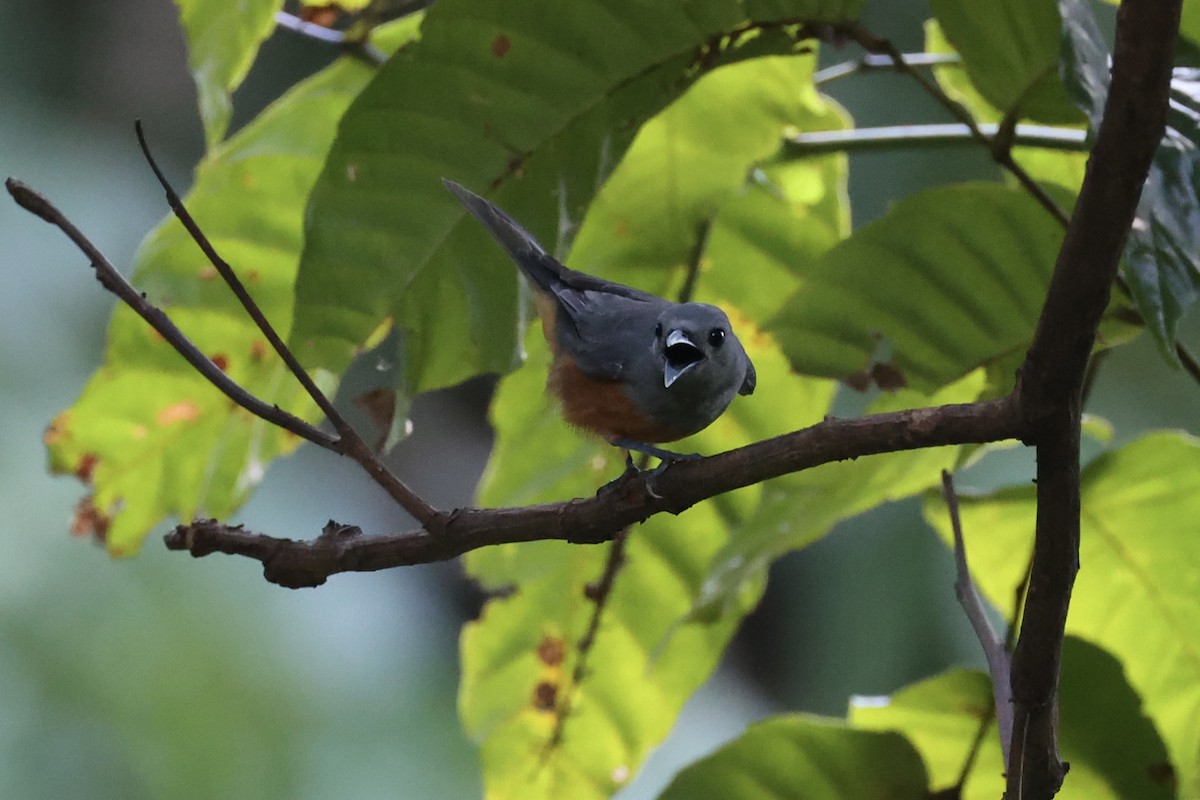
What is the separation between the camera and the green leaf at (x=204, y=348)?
1.50m

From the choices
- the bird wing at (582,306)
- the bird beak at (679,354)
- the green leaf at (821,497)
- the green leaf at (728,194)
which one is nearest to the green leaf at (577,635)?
the green leaf at (728,194)

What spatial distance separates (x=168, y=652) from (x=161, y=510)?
722 mm

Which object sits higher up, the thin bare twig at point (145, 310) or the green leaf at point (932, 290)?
the thin bare twig at point (145, 310)

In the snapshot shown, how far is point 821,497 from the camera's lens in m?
1.25

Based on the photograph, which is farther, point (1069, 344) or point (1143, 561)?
point (1143, 561)

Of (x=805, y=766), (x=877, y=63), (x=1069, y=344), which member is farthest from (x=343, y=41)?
(x=1069, y=344)

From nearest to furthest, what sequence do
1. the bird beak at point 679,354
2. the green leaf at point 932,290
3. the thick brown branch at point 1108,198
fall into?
the thick brown branch at point 1108,198 → the bird beak at point 679,354 → the green leaf at point 932,290

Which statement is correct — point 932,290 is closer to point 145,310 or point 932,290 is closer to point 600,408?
point 600,408

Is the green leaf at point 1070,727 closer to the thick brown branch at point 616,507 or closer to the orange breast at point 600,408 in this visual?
the orange breast at point 600,408

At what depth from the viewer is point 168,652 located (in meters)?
2.14

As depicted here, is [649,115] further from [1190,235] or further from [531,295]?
[1190,235]

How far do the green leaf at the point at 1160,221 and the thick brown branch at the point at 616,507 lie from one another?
0.61 feet

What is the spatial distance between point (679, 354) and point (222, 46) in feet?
2.17

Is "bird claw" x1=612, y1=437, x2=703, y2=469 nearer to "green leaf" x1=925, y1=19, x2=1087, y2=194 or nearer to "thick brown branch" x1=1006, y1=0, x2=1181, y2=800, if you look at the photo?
"thick brown branch" x1=1006, y1=0, x2=1181, y2=800
